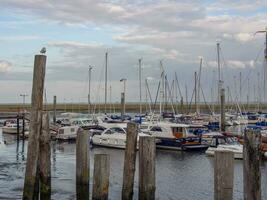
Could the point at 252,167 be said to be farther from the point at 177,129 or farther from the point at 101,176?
the point at 177,129

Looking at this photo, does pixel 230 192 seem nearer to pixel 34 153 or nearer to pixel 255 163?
pixel 255 163

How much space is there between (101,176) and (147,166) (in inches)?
67.9

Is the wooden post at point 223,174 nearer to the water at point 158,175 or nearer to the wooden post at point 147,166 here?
the wooden post at point 147,166

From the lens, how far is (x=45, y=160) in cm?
1912

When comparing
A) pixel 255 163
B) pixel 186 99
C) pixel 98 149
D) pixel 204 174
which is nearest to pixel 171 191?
pixel 204 174

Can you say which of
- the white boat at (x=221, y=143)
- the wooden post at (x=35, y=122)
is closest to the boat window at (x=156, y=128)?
the white boat at (x=221, y=143)

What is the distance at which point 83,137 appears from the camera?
64.0 feet

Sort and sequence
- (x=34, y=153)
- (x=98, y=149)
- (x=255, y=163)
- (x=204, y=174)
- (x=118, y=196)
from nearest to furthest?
(x=255, y=163) < (x=34, y=153) < (x=118, y=196) < (x=204, y=174) < (x=98, y=149)

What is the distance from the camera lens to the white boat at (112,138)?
1972 inches

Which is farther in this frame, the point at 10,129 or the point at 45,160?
the point at 10,129

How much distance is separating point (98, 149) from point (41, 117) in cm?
3241

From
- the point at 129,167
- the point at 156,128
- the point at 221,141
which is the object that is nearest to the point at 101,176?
the point at 129,167

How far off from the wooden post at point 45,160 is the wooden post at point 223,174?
7.60 m

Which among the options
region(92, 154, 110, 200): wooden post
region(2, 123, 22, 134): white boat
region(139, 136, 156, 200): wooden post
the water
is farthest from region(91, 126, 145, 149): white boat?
region(139, 136, 156, 200): wooden post
